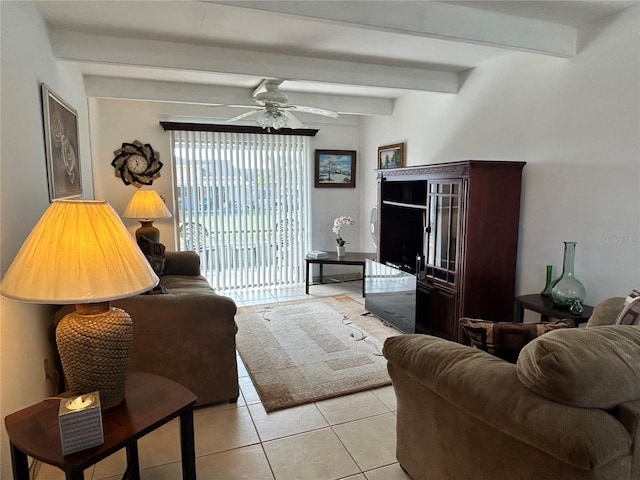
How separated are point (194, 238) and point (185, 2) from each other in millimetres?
3180

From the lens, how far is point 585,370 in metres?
1.13

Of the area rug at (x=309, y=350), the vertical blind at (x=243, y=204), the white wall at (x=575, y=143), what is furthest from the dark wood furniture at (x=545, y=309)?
the vertical blind at (x=243, y=204)

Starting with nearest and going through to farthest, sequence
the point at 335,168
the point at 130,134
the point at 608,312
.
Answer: the point at 608,312 < the point at 130,134 < the point at 335,168

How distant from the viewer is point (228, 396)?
2600 millimetres

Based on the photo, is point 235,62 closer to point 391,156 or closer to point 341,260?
point 391,156

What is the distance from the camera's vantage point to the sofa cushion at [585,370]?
113 cm

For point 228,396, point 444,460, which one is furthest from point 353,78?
point 444,460

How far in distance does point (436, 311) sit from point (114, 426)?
2713 mm

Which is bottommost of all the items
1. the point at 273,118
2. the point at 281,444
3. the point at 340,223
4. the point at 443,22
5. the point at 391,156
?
the point at 281,444

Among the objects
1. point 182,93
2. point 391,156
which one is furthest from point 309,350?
point 182,93

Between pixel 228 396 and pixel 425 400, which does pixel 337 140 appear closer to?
pixel 228 396

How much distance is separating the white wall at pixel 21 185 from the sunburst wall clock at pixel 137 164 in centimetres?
221

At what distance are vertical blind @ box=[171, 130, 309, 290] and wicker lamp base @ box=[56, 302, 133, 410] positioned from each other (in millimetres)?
3696

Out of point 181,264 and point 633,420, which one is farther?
point 181,264
